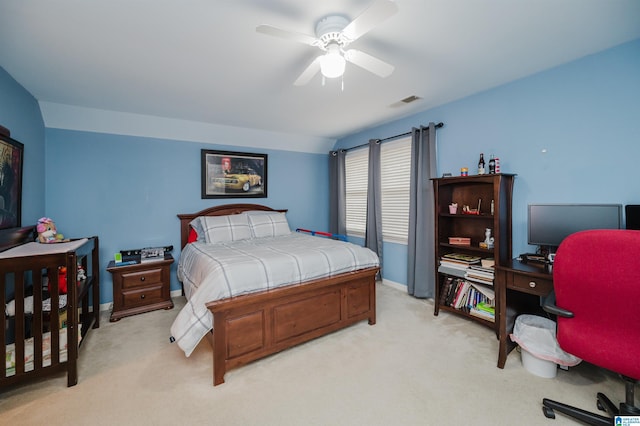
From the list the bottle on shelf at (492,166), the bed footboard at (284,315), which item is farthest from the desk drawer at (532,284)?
the bed footboard at (284,315)

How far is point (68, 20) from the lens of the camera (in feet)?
5.63

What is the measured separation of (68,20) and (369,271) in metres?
2.93

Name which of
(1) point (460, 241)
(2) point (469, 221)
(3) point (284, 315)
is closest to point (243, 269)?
(3) point (284, 315)

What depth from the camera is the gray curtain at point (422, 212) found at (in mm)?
3430

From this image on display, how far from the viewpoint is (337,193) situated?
492cm

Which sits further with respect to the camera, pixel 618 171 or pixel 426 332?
pixel 426 332

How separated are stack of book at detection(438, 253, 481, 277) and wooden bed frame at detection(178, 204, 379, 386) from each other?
33.2 inches

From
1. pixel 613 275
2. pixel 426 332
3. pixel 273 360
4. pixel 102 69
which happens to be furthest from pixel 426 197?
pixel 102 69

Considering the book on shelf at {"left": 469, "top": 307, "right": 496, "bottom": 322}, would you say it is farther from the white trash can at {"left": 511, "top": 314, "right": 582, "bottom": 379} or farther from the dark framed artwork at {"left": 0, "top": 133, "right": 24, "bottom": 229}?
the dark framed artwork at {"left": 0, "top": 133, "right": 24, "bottom": 229}

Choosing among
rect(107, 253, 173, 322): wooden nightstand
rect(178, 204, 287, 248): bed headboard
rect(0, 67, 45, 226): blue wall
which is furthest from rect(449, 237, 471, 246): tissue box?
rect(0, 67, 45, 226): blue wall

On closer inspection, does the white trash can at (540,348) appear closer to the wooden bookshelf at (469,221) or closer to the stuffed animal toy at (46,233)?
the wooden bookshelf at (469,221)

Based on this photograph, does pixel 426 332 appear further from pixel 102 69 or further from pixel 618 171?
pixel 102 69

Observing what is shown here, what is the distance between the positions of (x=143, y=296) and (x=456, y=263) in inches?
140

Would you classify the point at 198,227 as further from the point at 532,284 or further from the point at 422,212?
the point at 532,284
